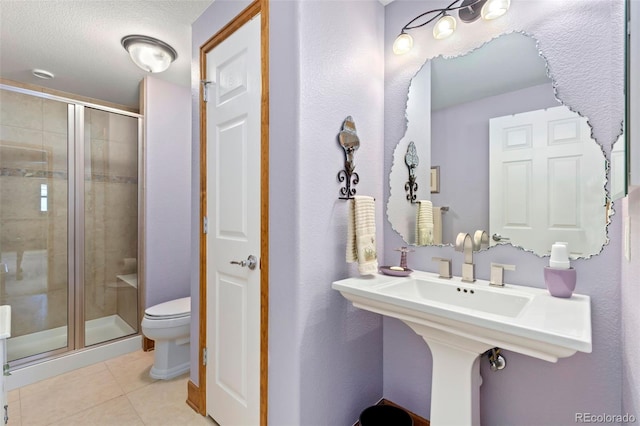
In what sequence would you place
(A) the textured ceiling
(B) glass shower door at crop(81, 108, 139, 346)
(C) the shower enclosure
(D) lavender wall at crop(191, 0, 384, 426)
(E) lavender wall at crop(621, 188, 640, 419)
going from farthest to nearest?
1. (B) glass shower door at crop(81, 108, 139, 346)
2. (C) the shower enclosure
3. (A) the textured ceiling
4. (D) lavender wall at crop(191, 0, 384, 426)
5. (E) lavender wall at crop(621, 188, 640, 419)

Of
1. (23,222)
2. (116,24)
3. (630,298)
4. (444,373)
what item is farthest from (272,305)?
(23,222)

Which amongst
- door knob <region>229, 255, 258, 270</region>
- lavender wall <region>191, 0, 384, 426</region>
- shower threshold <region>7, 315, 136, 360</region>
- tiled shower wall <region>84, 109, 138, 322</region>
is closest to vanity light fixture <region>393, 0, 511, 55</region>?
lavender wall <region>191, 0, 384, 426</region>

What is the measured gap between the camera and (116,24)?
197cm

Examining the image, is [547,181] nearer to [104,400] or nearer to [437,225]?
[437,225]

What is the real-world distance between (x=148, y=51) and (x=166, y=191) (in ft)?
4.00

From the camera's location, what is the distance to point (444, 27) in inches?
59.4

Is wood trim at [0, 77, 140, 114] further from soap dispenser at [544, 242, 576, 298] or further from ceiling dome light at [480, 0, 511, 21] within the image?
soap dispenser at [544, 242, 576, 298]

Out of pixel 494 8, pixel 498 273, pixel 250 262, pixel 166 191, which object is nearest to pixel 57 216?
pixel 166 191

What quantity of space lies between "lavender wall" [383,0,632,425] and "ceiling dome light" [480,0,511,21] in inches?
2.2

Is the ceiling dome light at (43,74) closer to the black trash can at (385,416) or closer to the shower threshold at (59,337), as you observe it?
the shower threshold at (59,337)

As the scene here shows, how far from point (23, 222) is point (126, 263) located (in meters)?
0.82

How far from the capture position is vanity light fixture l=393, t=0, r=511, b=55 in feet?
4.46

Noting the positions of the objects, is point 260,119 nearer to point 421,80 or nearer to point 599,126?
point 421,80

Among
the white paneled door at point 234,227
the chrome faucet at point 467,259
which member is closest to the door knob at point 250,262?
the white paneled door at point 234,227
